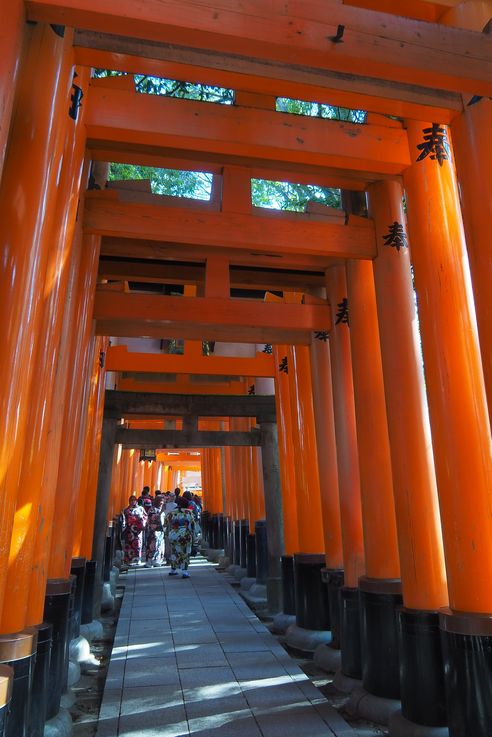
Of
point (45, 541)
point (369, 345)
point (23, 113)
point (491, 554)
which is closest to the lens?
point (23, 113)

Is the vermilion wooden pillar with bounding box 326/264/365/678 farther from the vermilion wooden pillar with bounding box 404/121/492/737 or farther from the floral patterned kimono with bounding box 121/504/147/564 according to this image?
the floral patterned kimono with bounding box 121/504/147/564

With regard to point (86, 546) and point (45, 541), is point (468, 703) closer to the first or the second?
point (45, 541)

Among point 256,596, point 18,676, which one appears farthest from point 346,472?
point 256,596

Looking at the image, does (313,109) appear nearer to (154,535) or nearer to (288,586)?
(288,586)

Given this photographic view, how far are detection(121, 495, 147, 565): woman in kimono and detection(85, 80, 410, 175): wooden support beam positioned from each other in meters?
11.0

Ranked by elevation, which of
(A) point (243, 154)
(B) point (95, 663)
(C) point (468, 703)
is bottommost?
(B) point (95, 663)

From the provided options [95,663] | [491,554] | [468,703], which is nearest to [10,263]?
[491,554]

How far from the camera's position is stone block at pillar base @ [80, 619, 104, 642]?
683 cm

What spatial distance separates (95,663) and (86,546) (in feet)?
6.10

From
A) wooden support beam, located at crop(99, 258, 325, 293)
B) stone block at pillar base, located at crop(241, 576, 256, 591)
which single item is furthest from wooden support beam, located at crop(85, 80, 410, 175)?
stone block at pillar base, located at crop(241, 576, 256, 591)

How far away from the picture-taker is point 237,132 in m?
3.96

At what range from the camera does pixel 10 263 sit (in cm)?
253

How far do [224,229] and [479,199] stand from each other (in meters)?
2.19

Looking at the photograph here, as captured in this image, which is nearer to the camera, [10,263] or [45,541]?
[10,263]
